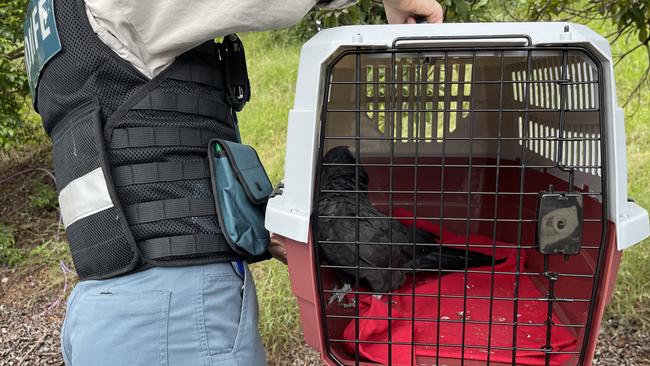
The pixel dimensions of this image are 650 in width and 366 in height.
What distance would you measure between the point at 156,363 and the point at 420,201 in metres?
1.27

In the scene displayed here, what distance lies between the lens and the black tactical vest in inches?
44.1

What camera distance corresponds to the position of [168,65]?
1.14m

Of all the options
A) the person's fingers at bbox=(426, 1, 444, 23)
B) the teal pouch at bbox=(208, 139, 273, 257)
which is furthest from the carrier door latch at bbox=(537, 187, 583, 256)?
the teal pouch at bbox=(208, 139, 273, 257)

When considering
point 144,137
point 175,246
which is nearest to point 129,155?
point 144,137

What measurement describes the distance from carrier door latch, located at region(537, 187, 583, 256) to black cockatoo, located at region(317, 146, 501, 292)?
21cm

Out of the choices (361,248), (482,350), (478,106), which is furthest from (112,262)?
(478,106)

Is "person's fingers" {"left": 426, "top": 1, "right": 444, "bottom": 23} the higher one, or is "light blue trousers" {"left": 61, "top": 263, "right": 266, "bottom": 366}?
"person's fingers" {"left": 426, "top": 1, "right": 444, "bottom": 23}

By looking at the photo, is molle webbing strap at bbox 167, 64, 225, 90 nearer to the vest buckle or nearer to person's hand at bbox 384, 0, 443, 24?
the vest buckle

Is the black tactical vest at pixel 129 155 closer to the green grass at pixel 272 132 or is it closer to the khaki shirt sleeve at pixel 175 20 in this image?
the khaki shirt sleeve at pixel 175 20

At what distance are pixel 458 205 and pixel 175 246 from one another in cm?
129

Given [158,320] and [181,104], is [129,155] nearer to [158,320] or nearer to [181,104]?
[181,104]

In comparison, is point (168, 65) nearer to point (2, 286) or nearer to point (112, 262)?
point (112, 262)

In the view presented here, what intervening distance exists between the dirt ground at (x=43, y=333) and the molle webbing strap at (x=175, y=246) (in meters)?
1.41

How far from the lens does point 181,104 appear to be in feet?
3.81
